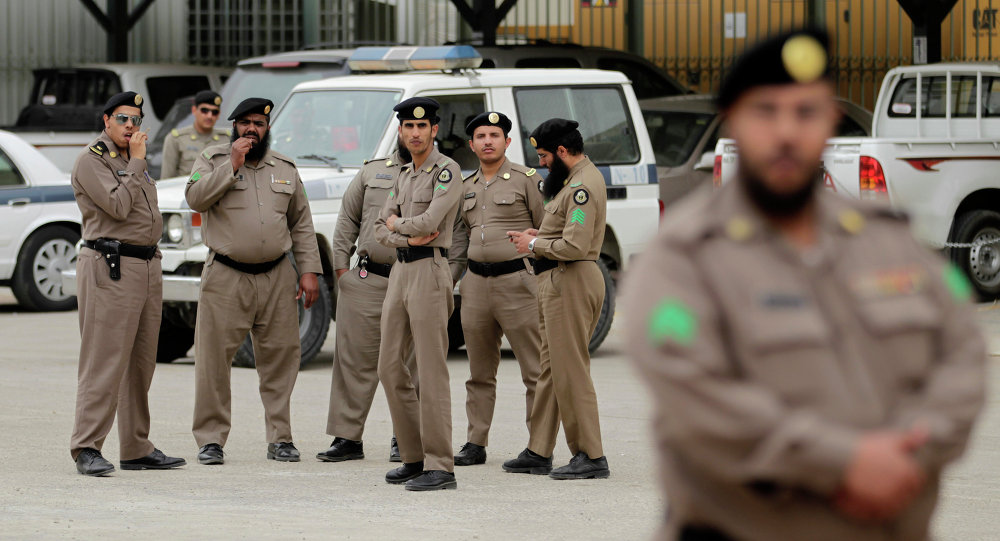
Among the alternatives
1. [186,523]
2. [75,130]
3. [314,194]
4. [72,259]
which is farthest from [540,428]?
[75,130]

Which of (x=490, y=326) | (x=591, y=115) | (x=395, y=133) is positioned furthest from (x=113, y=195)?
(x=591, y=115)

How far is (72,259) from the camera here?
46.6 feet

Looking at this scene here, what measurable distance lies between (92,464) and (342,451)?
4.15 feet

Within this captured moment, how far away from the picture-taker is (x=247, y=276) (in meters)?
7.61

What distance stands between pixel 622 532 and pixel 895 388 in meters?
3.44

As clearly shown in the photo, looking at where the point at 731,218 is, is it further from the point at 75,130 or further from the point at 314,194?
the point at 75,130

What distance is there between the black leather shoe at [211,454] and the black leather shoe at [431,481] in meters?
1.17

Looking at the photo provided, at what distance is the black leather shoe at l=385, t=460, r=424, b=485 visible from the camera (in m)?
6.92

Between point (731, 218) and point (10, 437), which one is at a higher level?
point (731, 218)

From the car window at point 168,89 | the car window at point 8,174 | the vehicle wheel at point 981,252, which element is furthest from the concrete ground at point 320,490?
the car window at point 168,89

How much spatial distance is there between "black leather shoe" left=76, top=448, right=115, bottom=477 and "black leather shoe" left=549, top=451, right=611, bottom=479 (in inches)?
82.6

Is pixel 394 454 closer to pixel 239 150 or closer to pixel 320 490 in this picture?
pixel 320 490

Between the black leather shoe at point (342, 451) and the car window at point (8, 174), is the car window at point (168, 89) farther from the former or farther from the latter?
the black leather shoe at point (342, 451)

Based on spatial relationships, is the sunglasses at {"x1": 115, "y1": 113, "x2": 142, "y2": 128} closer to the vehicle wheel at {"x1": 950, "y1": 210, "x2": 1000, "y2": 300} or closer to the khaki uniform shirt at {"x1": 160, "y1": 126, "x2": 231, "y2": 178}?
the khaki uniform shirt at {"x1": 160, "y1": 126, "x2": 231, "y2": 178}
